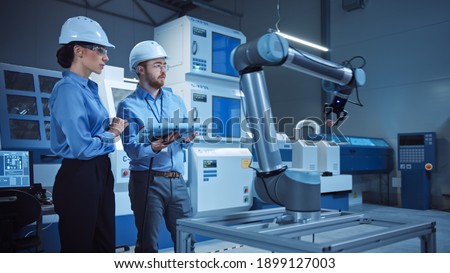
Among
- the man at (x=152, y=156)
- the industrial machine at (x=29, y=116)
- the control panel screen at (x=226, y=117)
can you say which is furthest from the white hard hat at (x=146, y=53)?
the control panel screen at (x=226, y=117)

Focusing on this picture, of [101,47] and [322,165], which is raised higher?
[101,47]

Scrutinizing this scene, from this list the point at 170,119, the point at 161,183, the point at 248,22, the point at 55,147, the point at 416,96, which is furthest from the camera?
the point at 248,22

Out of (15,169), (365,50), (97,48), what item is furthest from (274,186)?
(365,50)

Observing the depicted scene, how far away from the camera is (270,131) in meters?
1.28

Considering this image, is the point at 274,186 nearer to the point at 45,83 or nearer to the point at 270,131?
the point at 270,131

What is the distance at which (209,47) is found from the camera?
12.5ft

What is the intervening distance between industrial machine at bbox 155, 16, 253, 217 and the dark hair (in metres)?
1.79

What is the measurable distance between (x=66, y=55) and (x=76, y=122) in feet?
1.28

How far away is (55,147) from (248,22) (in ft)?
25.8

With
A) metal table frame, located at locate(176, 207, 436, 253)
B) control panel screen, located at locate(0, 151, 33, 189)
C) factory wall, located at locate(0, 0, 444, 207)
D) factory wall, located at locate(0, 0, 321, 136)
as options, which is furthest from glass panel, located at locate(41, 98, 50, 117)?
factory wall, located at locate(0, 0, 321, 136)

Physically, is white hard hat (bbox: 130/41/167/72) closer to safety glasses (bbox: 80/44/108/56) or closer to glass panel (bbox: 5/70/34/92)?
safety glasses (bbox: 80/44/108/56)

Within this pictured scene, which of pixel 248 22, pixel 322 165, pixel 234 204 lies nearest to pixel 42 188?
pixel 234 204

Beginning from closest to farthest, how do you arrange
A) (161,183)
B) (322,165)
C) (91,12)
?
(161,183) < (322,165) < (91,12)

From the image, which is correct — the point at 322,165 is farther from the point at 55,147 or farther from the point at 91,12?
the point at 91,12
